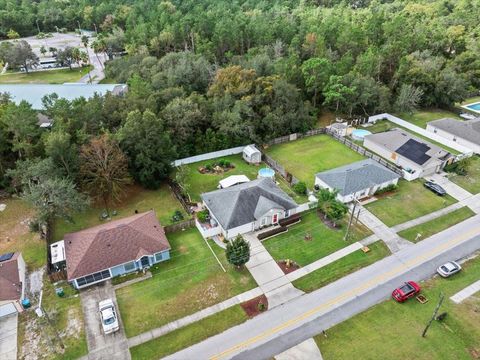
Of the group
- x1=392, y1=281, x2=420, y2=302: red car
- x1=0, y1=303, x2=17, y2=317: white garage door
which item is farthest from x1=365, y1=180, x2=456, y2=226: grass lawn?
x1=0, y1=303, x2=17, y2=317: white garage door

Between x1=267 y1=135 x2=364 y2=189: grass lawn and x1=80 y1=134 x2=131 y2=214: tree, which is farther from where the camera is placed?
x1=267 y1=135 x2=364 y2=189: grass lawn

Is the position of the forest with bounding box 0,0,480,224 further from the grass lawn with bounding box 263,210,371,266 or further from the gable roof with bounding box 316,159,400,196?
the grass lawn with bounding box 263,210,371,266

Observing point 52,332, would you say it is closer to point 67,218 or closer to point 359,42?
point 67,218

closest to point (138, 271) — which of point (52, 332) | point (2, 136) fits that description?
point (52, 332)

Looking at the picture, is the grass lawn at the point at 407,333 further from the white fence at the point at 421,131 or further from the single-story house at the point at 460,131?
the single-story house at the point at 460,131

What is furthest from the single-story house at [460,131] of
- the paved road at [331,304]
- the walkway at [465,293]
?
the walkway at [465,293]

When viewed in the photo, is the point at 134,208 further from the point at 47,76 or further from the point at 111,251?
the point at 47,76
